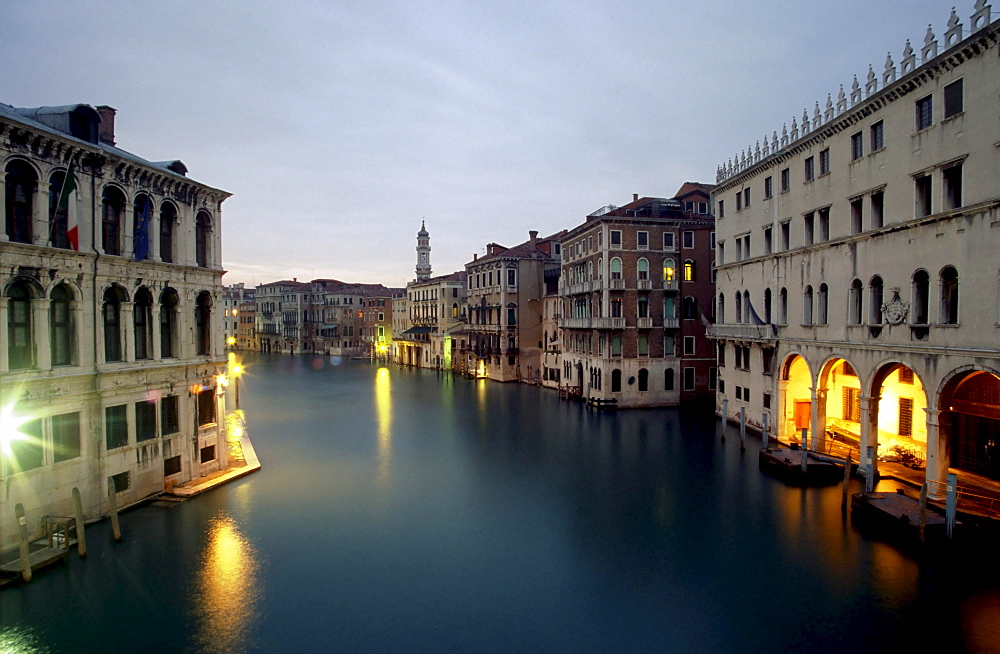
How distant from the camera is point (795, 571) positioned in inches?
553

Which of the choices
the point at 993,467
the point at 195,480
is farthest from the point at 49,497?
the point at 993,467

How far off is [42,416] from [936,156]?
85.0 feet

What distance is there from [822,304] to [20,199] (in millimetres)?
26813

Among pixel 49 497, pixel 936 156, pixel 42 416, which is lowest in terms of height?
pixel 49 497

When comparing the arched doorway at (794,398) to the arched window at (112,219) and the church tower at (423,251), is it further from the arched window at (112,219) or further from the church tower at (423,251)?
the church tower at (423,251)

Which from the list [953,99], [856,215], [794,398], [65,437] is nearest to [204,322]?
[65,437]

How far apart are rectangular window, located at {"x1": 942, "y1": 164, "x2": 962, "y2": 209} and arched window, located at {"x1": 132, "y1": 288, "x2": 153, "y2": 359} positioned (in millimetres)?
24372

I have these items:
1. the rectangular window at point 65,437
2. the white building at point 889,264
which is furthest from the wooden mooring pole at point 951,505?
the rectangular window at point 65,437

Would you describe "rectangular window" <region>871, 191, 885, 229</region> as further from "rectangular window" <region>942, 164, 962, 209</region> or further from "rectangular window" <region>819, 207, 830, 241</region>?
"rectangular window" <region>942, 164, 962, 209</region>

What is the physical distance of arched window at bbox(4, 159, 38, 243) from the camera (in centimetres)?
1444

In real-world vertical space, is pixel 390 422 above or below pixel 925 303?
below

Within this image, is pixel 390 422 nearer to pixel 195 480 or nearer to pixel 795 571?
pixel 195 480

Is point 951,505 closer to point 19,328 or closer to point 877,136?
point 877,136

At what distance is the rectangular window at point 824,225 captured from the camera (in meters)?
23.8
